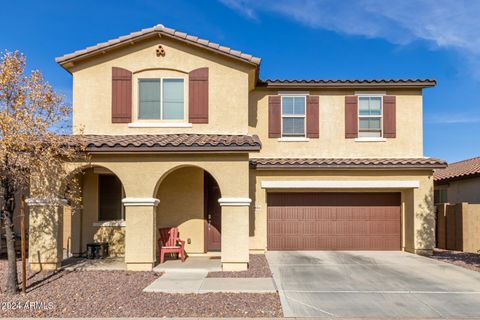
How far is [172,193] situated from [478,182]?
1311cm

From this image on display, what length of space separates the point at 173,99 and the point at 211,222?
4129 mm

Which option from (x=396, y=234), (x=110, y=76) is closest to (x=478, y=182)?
(x=396, y=234)

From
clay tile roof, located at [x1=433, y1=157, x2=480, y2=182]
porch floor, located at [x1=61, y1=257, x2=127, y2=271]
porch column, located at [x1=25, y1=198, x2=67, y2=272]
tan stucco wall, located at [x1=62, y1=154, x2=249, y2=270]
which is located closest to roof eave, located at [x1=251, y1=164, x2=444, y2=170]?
tan stucco wall, located at [x1=62, y1=154, x2=249, y2=270]

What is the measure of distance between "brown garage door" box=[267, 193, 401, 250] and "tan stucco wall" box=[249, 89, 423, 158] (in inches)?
59.2

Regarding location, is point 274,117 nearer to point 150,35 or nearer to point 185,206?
point 185,206

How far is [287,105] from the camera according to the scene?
15.9 m

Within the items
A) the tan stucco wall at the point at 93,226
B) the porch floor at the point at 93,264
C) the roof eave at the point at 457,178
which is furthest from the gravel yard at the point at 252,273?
the roof eave at the point at 457,178

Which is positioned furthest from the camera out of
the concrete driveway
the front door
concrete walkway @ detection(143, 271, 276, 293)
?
the front door

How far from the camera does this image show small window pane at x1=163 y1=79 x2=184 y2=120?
13.8 m

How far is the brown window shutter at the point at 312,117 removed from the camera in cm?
1576

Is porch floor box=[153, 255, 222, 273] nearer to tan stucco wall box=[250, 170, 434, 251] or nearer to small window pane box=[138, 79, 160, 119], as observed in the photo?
tan stucco wall box=[250, 170, 434, 251]

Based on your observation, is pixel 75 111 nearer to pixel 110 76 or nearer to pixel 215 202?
pixel 110 76

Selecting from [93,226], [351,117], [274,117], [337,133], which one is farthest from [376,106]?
[93,226]

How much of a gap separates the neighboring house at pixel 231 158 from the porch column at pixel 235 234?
0.03 meters
